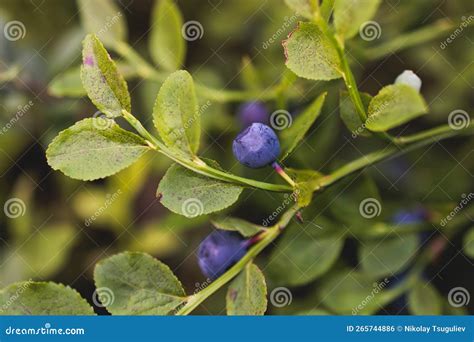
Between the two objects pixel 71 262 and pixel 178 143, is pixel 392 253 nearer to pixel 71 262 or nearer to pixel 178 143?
pixel 178 143

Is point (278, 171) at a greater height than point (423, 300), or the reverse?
point (278, 171)

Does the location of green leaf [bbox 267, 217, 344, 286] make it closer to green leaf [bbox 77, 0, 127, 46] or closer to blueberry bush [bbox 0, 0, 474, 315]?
blueberry bush [bbox 0, 0, 474, 315]

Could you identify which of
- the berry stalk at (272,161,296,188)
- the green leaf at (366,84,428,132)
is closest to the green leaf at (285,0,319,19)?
the green leaf at (366,84,428,132)

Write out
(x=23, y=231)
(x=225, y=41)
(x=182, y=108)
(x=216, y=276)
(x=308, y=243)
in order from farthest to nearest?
(x=225, y=41) < (x=23, y=231) < (x=308, y=243) < (x=216, y=276) < (x=182, y=108)

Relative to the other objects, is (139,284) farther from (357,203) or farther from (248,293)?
(357,203)

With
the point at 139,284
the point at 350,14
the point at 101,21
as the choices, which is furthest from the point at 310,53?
the point at 101,21

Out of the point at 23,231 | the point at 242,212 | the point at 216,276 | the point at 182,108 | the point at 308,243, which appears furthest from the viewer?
the point at 23,231

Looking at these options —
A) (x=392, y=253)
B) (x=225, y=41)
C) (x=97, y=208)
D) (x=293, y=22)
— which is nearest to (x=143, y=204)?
(x=97, y=208)
